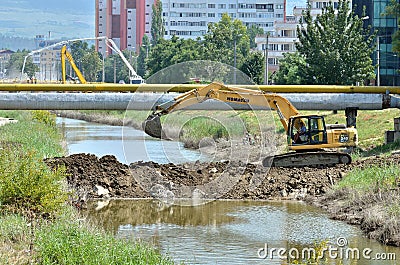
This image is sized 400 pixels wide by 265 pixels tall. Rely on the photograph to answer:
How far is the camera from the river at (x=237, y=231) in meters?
20.5

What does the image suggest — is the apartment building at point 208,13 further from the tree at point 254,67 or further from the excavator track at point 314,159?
the excavator track at point 314,159

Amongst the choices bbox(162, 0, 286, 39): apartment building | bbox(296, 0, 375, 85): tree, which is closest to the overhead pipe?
bbox(296, 0, 375, 85): tree

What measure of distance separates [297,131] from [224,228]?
27.1 ft

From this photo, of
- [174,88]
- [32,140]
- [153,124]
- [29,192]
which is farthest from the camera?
[32,140]

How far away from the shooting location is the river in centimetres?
2045

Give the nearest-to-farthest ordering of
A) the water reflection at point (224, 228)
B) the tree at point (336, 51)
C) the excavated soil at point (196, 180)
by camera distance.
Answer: the water reflection at point (224, 228) < the excavated soil at point (196, 180) < the tree at point (336, 51)

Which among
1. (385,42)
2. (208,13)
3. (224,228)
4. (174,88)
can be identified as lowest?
(224,228)

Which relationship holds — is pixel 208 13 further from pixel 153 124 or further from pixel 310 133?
pixel 153 124

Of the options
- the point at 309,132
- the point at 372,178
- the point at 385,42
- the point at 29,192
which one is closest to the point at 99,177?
the point at 309,132

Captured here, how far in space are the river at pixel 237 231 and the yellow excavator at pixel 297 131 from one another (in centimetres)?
350

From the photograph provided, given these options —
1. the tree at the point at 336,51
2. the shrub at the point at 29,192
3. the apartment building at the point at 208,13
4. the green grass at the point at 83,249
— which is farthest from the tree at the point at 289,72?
the apartment building at the point at 208,13

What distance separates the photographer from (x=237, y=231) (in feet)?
77.2

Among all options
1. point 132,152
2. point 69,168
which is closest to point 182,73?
point 132,152

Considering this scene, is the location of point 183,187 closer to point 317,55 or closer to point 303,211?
point 303,211
